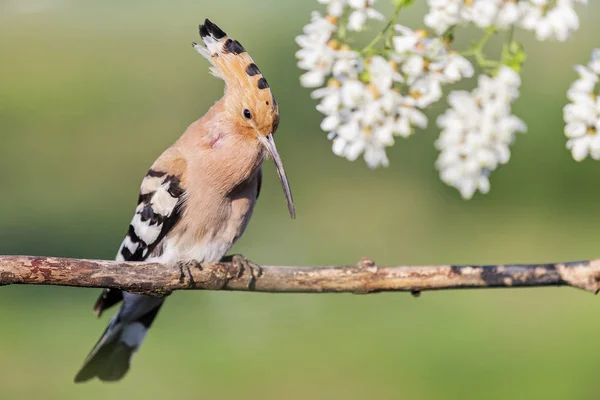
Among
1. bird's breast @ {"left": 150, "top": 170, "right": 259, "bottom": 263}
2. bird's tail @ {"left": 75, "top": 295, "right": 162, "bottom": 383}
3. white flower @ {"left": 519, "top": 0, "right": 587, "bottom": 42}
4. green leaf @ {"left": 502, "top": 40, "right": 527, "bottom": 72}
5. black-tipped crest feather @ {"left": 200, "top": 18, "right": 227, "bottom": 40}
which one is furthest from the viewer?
bird's tail @ {"left": 75, "top": 295, "right": 162, "bottom": 383}

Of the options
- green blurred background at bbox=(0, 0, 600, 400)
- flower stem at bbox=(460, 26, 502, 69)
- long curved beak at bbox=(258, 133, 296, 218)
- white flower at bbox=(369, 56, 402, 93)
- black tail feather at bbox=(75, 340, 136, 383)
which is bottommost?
black tail feather at bbox=(75, 340, 136, 383)

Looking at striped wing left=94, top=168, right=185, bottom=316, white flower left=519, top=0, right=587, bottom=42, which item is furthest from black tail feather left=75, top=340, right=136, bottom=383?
white flower left=519, top=0, right=587, bottom=42

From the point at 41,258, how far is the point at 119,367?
773 mm

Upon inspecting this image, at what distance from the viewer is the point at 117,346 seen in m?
2.29

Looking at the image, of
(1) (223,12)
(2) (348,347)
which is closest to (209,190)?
(2) (348,347)

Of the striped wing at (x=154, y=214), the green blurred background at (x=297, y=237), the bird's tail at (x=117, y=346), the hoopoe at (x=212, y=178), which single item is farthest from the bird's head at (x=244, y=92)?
the green blurred background at (x=297, y=237)

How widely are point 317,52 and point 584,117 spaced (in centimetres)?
33

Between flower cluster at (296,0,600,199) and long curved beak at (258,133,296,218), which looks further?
long curved beak at (258,133,296,218)

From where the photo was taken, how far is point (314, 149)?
5574 mm

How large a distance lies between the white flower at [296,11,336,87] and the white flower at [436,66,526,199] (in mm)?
156

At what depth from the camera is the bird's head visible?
169cm

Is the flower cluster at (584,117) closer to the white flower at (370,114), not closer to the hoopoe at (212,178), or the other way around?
the white flower at (370,114)

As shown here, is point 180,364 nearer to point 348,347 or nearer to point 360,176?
point 348,347

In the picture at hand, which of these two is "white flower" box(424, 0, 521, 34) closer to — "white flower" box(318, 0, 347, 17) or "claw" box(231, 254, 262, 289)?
"white flower" box(318, 0, 347, 17)
